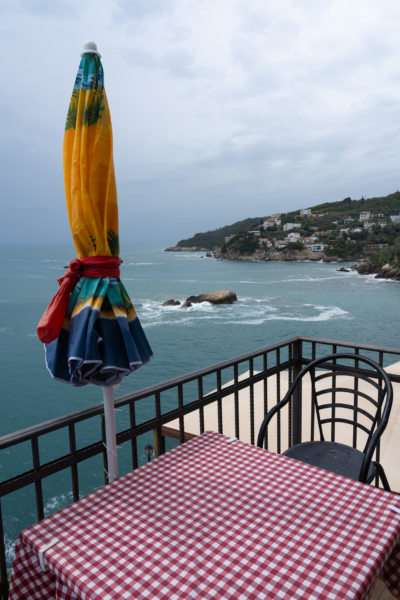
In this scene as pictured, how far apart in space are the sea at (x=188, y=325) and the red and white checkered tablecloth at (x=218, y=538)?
8963 mm

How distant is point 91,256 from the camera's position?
1.39 metres

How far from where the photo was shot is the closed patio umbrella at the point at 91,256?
135cm

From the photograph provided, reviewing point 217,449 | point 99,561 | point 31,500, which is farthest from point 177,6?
point 31,500

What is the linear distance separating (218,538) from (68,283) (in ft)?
2.91

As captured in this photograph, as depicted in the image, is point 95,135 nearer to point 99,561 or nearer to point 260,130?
point 99,561

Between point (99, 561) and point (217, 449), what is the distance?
2.08 feet

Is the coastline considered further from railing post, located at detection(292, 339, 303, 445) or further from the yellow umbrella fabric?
the yellow umbrella fabric

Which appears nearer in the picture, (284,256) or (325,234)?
(325,234)

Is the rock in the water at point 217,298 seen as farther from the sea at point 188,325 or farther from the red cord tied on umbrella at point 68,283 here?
the red cord tied on umbrella at point 68,283

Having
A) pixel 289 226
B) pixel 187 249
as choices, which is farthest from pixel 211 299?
pixel 187 249

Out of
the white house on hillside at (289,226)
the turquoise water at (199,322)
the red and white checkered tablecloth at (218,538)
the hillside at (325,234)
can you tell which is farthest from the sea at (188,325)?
the white house on hillside at (289,226)

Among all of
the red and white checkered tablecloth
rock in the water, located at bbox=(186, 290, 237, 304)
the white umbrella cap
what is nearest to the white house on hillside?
rock in the water, located at bbox=(186, 290, 237, 304)

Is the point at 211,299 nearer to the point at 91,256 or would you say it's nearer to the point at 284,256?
the point at 284,256

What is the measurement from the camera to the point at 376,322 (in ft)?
114
